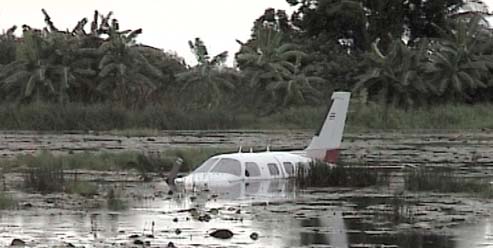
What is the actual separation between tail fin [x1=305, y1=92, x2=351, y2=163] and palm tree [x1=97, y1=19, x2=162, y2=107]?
27971 mm

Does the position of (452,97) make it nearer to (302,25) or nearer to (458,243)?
(302,25)

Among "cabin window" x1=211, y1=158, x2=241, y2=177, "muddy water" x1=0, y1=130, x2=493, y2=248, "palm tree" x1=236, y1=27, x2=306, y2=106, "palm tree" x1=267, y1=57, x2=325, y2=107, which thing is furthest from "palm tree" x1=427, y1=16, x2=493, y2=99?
"cabin window" x1=211, y1=158, x2=241, y2=177

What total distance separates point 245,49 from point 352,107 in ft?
23.8

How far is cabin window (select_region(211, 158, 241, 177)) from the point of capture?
955 inches

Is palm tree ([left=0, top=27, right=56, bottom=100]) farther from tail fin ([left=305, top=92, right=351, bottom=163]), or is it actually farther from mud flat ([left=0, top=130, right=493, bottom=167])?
tail fin ([left=305, top=92, right=351, bottom=163])

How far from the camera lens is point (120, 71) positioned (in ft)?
182

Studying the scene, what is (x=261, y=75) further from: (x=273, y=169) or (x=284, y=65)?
(x=273, y=169)

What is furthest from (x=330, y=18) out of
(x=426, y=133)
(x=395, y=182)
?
(x=395, y=182)

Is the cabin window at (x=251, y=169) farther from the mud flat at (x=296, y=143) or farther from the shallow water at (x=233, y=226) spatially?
the mud flat at (x=296, y=143)

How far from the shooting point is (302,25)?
64.0 metres

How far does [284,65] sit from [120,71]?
877 cm

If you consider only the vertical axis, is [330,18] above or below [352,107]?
above

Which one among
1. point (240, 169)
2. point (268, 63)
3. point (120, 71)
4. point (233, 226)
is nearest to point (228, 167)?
point (240, 169)

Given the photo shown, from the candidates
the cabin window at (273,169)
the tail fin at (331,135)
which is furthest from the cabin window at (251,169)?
the tail fin at (331,135)
